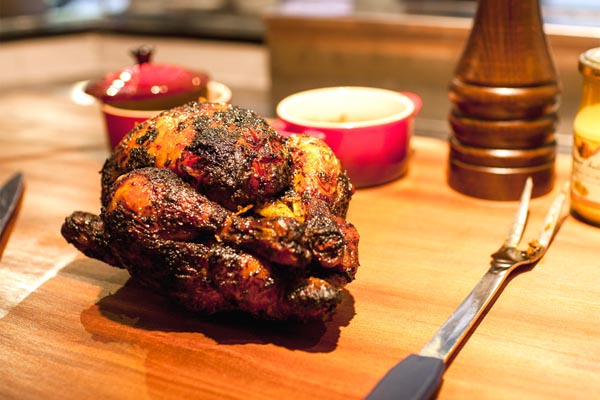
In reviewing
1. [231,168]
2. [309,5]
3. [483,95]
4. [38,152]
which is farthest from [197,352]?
[309,5]

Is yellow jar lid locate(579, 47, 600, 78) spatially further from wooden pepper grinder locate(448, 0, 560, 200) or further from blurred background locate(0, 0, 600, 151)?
blurred background locate(0, 0, 600, 151)

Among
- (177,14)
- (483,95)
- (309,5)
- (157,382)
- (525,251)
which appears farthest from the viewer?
(177,14)

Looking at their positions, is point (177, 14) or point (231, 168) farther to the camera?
point (177, 14)

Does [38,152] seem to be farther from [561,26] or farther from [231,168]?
[561,26]

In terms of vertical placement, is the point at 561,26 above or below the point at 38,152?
above

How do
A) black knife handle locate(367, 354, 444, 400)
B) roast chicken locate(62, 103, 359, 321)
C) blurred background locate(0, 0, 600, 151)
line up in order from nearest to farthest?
black knife handle locate(367, 354, 444, 400) → roast chicken locate(62, 103, 359, 321) → blurred background locate(0, 0, 600, 151)

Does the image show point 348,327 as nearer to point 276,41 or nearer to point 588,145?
point 588,145

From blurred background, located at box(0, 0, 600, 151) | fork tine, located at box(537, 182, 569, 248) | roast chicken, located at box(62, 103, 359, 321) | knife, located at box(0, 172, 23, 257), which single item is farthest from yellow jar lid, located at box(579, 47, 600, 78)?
knife, located at box(0, 172, 23, 257)
